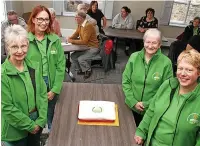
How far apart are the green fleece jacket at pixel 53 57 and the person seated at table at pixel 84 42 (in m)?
1.73

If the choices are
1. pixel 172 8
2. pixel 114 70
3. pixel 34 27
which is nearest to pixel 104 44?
pixel 114 70

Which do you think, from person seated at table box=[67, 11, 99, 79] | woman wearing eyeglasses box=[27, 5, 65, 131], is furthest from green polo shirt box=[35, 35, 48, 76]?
person seated at table box=[67, 11, 99, 79]

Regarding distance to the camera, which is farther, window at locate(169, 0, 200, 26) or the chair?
window at locate(169, 0, 200, 26)

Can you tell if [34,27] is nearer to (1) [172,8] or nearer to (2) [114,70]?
(2) [114,70]

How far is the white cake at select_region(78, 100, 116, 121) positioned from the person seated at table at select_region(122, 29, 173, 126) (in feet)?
0.75

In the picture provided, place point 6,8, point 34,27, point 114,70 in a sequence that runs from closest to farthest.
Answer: point 34,27, point 114,70, point 6,8

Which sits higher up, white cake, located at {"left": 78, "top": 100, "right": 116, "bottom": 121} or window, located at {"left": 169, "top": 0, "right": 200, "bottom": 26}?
window, located at {"left": 169, "top": 0, "right": 200, "bottom": 26}

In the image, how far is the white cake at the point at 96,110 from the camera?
176cm

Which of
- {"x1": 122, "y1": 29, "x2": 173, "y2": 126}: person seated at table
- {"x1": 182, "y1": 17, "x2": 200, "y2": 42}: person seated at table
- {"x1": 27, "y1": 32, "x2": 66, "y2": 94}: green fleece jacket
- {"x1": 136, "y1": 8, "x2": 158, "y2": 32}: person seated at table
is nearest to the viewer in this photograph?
{"x1": 122, "y1": 29, "x2": 173, "y2": 126}: person seated at table

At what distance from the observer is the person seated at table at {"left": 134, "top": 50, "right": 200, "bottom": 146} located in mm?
1472

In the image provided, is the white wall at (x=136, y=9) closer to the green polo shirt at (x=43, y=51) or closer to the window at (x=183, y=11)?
the window at (x=183, y=11)

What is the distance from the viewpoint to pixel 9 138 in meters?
1.71

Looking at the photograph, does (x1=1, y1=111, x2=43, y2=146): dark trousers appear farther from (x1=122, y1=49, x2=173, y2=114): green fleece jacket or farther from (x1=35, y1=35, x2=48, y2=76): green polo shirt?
(x1=122, y1=49, x2=173, y2=114): green fleece jacket

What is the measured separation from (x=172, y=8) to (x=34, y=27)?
17.2 feet
